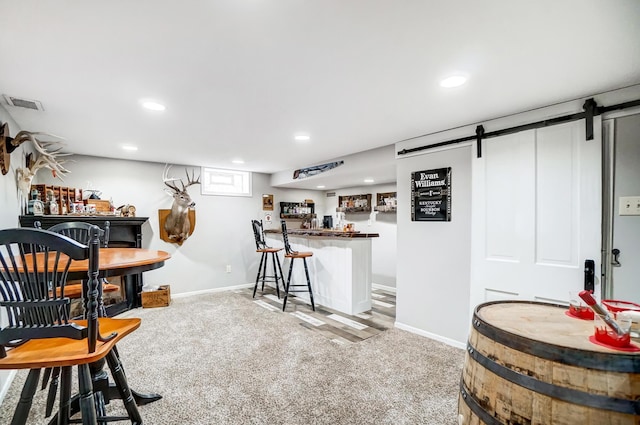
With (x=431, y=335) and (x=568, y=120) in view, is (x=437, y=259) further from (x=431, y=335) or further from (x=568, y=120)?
(x=568, y=120)

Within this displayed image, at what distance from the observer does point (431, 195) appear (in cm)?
309

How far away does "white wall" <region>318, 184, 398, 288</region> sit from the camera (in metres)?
5.48

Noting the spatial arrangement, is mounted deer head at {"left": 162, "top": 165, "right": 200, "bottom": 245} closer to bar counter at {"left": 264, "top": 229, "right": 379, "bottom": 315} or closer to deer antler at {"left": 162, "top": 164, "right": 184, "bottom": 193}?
deer antler at {"left": 162, "top": 164, "right": 184, "bottom": 193}

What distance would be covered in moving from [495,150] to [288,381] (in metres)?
2.67

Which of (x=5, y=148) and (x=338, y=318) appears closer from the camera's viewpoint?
(x=5, y=148)

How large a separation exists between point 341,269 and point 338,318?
0.64 m

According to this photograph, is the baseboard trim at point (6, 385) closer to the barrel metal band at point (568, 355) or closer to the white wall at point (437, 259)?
the barrel metal band at point (568, 355)

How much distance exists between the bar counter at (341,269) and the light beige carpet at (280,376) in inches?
30.2

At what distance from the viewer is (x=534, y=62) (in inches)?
66.3

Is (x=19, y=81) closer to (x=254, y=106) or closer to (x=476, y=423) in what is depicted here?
(x=254, y=106)

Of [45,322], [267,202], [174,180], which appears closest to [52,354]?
[45,322]

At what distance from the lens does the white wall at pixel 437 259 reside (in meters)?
2.86

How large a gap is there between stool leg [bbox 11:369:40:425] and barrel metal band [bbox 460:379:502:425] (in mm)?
1735

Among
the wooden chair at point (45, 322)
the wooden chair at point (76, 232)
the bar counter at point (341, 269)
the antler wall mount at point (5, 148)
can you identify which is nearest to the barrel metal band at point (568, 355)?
the wooden chair at point (45, 322)
